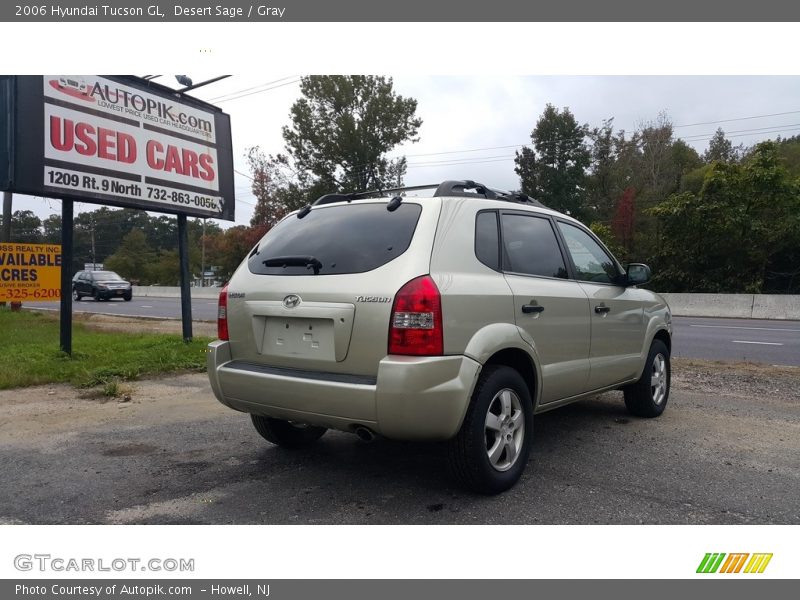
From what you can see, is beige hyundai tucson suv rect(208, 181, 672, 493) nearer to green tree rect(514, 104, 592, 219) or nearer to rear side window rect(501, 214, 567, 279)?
rear side window rect(501, 214, 567, 279)

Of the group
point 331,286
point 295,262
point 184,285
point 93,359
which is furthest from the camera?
point 184,285

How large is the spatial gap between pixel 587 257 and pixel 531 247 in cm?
89

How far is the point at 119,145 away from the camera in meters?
8.53

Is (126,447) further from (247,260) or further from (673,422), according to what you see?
(673,422)

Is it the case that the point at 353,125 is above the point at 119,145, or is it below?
above

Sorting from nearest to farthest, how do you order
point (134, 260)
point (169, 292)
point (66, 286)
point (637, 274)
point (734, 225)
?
point (637, 274), point (66, 286), point (734, 225), point (169, 292), point (134, 260)

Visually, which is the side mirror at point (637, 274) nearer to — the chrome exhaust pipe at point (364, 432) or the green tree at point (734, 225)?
the chrome exhaust pipe at point (364, 432)

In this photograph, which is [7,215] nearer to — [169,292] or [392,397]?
[169,292]

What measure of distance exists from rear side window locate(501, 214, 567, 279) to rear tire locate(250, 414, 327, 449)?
181 centimetres

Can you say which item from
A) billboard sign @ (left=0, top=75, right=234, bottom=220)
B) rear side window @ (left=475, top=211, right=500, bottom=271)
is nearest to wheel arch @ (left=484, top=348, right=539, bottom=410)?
rear side window @ (left=475, top=211, right=500, bottom=271)

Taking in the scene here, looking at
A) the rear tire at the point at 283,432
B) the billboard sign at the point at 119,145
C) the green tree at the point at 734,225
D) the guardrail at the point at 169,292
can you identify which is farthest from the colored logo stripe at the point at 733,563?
the guardrail at the point at 169,292

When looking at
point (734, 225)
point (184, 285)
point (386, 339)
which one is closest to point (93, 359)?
point (184, 285)

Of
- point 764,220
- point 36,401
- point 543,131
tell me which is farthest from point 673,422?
point 543,131

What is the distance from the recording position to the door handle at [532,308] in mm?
3772
